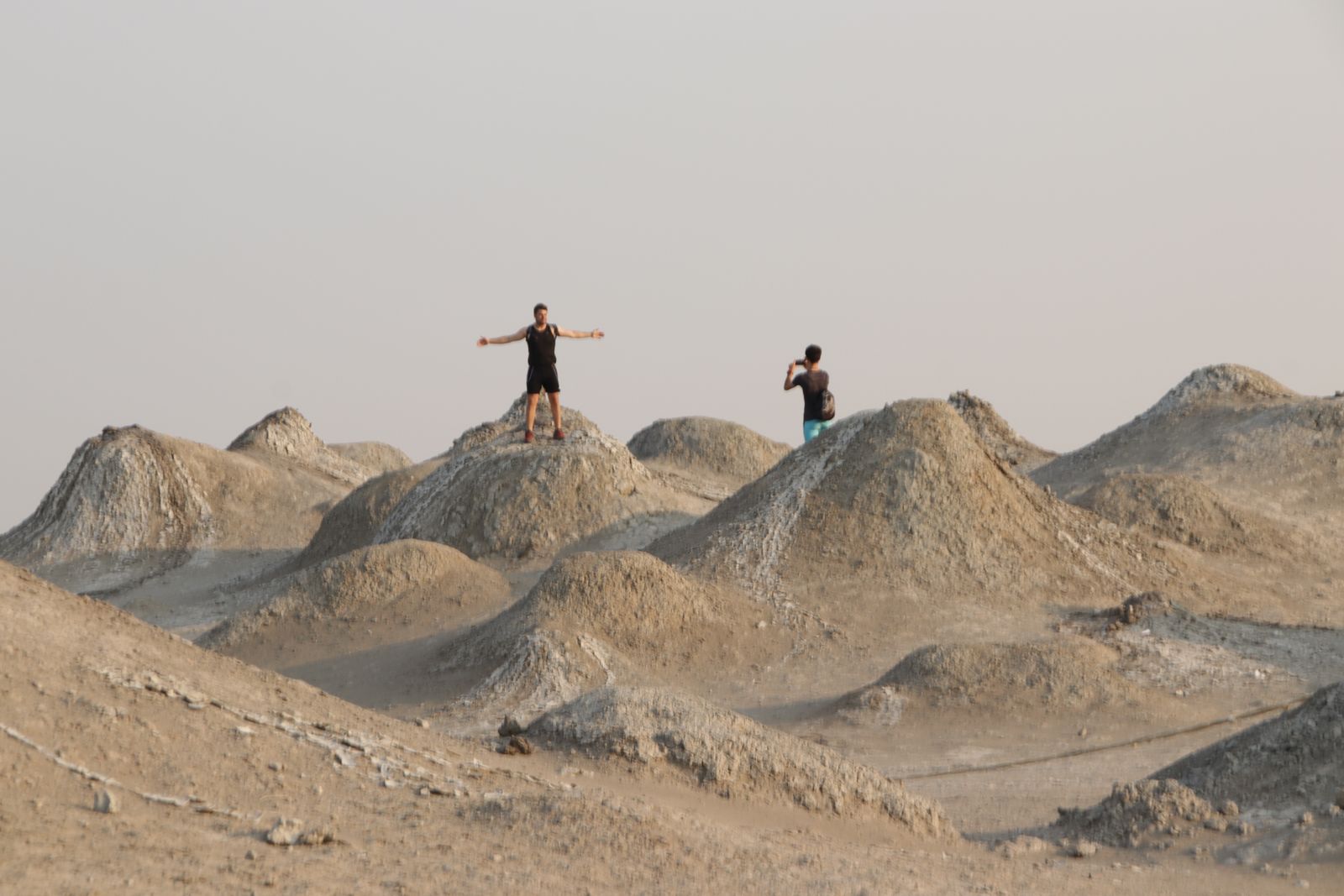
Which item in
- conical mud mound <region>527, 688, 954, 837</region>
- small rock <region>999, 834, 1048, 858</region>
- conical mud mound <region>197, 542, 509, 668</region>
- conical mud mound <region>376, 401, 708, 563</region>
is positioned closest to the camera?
small rock <region>999, 834, 1048, 858</region>

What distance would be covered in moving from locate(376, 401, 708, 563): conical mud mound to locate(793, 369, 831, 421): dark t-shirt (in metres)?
2.65

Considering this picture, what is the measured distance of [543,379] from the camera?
1808 centimetres

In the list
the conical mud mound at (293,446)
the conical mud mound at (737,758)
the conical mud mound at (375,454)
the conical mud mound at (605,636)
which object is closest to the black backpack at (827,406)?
the conical mud mound at (605,636)

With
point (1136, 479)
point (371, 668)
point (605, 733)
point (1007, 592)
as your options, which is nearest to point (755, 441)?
point (1136, 479)

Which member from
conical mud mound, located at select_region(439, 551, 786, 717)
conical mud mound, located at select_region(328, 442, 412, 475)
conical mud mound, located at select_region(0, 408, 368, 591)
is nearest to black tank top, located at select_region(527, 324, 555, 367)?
conical mud mound, located at select_region(439, 551, 786, 717)

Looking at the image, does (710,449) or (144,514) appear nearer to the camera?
(144,514)

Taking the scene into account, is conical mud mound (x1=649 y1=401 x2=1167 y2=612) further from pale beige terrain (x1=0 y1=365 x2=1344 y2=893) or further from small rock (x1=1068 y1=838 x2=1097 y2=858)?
small rock (x1=1068 y1=838 x2=1097 y2=858)

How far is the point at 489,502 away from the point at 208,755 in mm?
12762

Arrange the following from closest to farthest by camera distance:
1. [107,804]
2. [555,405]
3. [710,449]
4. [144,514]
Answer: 1. [107,804]
2. [555,405]
3. [144,514]
4. [710,449]

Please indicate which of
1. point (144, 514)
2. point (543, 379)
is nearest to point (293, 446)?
point (144, 514)

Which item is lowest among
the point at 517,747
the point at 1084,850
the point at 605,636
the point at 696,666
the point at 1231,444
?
the point at 1084,850

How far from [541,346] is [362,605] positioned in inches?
143

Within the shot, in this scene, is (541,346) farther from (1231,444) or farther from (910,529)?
(1231,444)

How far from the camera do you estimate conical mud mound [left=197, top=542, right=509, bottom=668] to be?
15.9m
